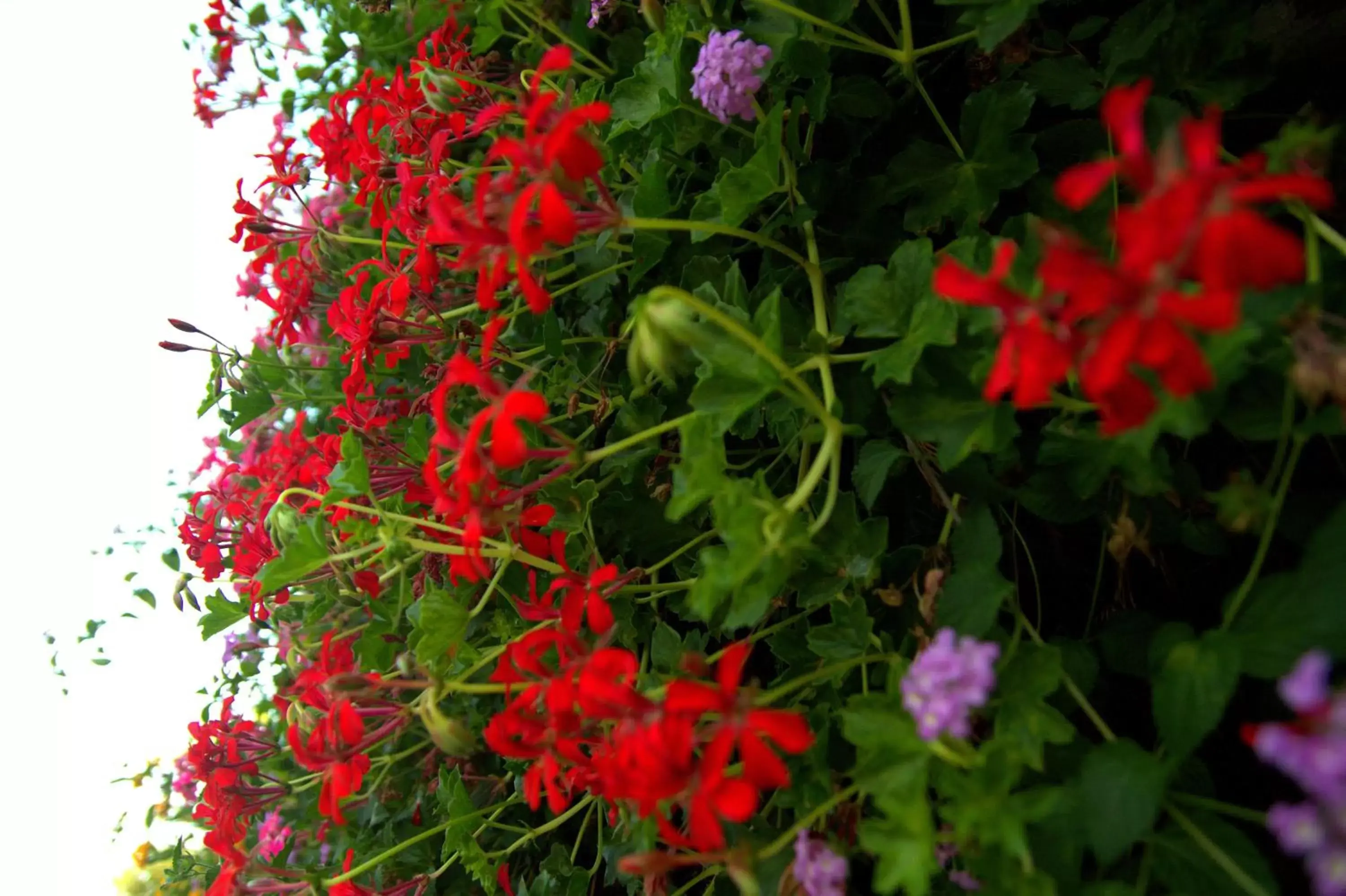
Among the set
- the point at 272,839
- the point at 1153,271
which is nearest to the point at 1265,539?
the point at 1153,271

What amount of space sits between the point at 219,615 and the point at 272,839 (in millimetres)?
468

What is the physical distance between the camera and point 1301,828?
0.35 meters

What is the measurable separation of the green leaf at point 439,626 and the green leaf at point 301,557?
109mm

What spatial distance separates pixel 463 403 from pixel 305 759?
1.64ft

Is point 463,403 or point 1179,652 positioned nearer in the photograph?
point 1179,652

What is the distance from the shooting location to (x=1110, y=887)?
0.49 m

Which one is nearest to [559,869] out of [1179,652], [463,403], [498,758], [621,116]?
[498,758]

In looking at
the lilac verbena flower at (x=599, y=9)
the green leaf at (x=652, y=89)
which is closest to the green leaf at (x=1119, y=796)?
the green leaf at (x=652, y=89)

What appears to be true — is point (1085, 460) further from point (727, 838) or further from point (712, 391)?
point (727, 838)

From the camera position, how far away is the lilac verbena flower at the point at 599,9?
1000 millimetres

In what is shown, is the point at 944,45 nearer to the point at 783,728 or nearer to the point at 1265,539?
the point at 1265,539

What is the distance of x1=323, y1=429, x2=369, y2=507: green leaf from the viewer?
0.81 meters

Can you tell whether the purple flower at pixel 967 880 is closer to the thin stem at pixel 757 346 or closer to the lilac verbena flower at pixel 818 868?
the lilac verbena flower at pixel 818 868

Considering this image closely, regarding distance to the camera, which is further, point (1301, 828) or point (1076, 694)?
point (1076, 694)
